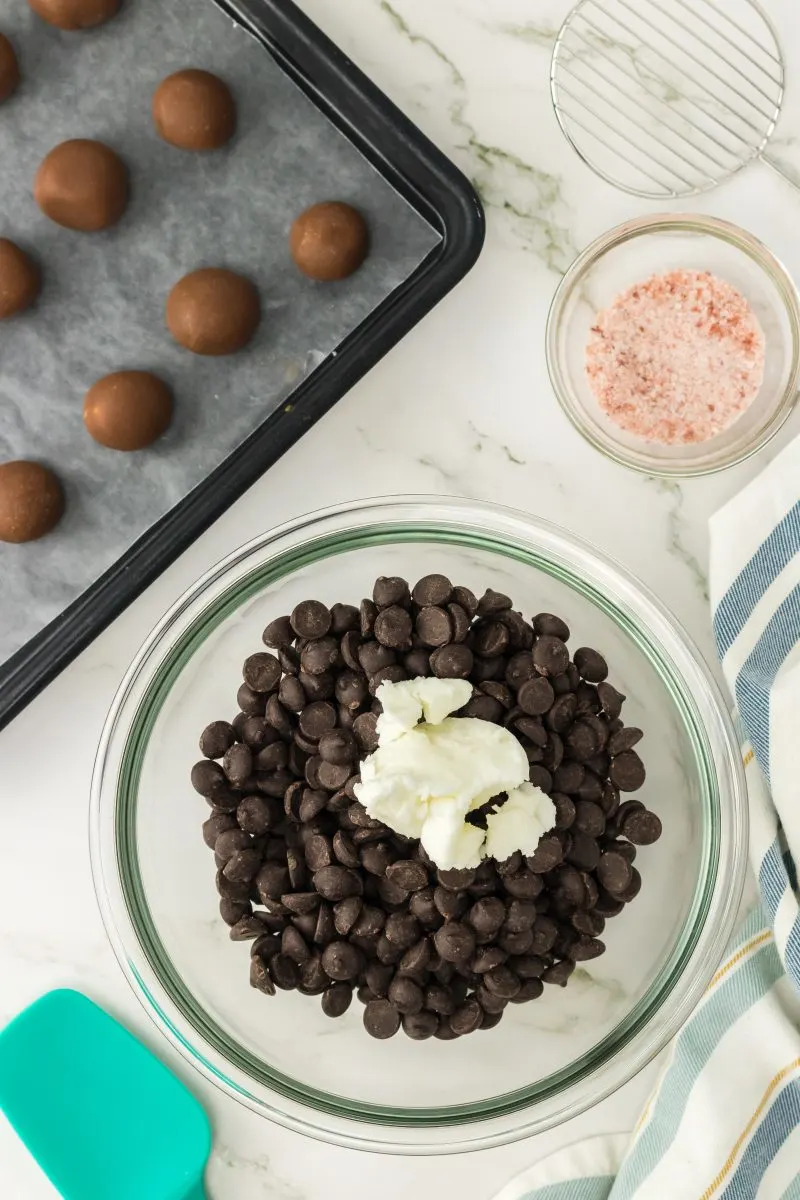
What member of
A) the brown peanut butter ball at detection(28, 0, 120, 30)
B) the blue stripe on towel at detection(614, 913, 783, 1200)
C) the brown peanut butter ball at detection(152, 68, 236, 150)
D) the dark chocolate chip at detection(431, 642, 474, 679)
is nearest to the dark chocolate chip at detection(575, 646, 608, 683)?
the dark chocolate chip at detection(431, 642, 474, 679)

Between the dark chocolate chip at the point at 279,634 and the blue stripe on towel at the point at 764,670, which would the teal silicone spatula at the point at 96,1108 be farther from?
the blue stripe on towel at the point at 764,670

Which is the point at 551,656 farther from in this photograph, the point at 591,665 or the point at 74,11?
the point at 74,11

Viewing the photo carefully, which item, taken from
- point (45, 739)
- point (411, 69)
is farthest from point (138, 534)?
point (411, 69)

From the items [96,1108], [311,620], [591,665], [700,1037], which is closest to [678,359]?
[591,665]

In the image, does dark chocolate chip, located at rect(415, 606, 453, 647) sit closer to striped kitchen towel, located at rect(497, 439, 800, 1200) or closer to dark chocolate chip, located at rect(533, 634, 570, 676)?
dark chocolate chip, located at rect(533, 634, 570, 676)

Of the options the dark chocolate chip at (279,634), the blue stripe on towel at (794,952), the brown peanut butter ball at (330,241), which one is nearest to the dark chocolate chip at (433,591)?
the dark chocolate chip at (279,634)

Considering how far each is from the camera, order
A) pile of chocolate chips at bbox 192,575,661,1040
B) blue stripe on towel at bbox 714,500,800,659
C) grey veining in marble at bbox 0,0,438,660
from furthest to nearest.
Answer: grey veining in marble at bbox 0,0,438,660 → blue stripe on towel at bbox 714,500,800,659 → pile of chocolate chips at bbox 192,575,661,1040
